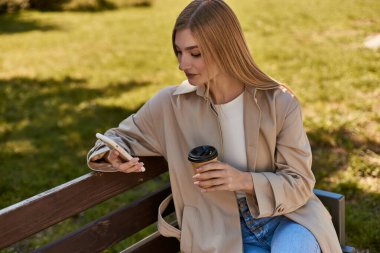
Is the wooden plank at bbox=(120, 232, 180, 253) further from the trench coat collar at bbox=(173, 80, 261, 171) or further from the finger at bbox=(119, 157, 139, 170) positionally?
the trench coat collar at bbox=(173, 80, 261, 171)

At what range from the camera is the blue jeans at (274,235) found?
2418mm

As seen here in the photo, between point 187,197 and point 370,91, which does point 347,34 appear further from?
point 187,197

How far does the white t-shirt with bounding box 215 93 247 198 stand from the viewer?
2646 millimetres

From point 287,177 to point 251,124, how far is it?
0.28 m

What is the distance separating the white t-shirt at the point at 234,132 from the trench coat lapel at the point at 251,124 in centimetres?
4

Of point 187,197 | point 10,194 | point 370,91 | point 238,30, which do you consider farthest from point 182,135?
point 370,91

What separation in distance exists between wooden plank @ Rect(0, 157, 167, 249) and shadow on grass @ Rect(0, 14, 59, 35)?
10779mm

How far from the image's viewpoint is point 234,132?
2.66 m

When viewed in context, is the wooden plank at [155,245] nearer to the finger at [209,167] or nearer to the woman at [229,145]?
the woman at [229,145]

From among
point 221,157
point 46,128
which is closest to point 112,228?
point 221,157

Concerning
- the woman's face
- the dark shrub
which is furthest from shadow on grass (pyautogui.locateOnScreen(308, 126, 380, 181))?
the dark shrub

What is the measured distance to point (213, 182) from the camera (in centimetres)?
234

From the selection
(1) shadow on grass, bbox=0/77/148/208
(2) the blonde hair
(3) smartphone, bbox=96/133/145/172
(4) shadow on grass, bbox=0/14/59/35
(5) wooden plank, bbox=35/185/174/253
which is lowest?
(4) shadow on grass, bbox=0/14/59/35

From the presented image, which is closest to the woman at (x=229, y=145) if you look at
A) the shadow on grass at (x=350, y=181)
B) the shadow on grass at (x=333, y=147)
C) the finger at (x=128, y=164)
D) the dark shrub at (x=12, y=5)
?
the finger at (x=128, y=164)
